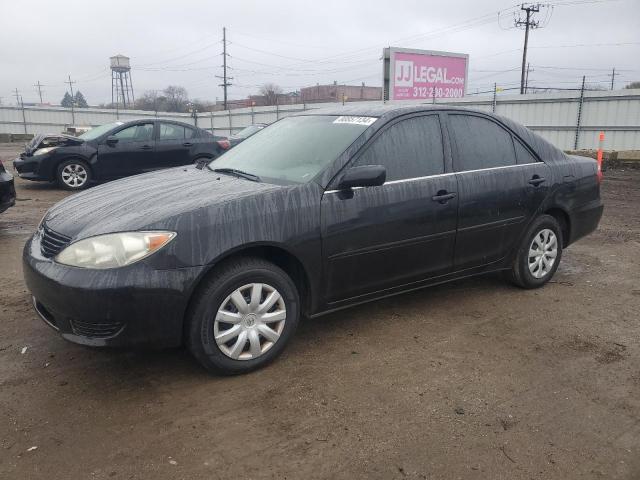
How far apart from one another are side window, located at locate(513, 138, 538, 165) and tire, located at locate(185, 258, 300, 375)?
240 cm

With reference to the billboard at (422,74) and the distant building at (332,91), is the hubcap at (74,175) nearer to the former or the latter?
the billboard at (422,74)

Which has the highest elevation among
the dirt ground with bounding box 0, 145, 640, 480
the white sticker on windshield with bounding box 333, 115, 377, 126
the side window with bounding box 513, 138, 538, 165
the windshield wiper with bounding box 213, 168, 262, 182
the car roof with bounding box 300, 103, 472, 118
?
the car roof with bounding box 300, 103, 472, 118

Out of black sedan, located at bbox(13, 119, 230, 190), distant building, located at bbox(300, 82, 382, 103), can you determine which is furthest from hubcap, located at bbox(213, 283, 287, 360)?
distant building, located at bbox(300, 82, 382, 103)

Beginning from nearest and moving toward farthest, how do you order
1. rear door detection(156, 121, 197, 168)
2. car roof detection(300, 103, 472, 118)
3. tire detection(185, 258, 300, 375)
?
tire detection(185, 258, 300, 375) < car roof detection(300, 103, 472, 118) < rear door detection(156, 121, 197, 168)

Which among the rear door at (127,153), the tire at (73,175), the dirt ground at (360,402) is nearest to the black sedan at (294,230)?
the dirt ground at (360,402)

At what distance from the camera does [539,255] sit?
4.80 metres

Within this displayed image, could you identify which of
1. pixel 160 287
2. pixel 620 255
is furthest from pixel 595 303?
pixel 160 287

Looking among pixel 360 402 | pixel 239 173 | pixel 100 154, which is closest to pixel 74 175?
pixel 100 154

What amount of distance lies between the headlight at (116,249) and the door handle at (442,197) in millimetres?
1922

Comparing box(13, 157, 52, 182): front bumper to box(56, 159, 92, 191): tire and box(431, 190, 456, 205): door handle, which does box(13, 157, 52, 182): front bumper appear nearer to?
box(56, 159, 92, 191): tire

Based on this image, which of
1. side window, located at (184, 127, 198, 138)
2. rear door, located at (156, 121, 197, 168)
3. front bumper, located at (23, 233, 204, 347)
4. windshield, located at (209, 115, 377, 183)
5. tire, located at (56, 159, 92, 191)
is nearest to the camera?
front bumper, located at (23, 233, 204, 347)

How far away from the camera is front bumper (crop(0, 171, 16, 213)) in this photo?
651 centimetres

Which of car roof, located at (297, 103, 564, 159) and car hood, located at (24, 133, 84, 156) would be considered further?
car hood, located at (24, 133, 84, 156)

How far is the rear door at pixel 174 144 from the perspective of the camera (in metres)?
10.8
